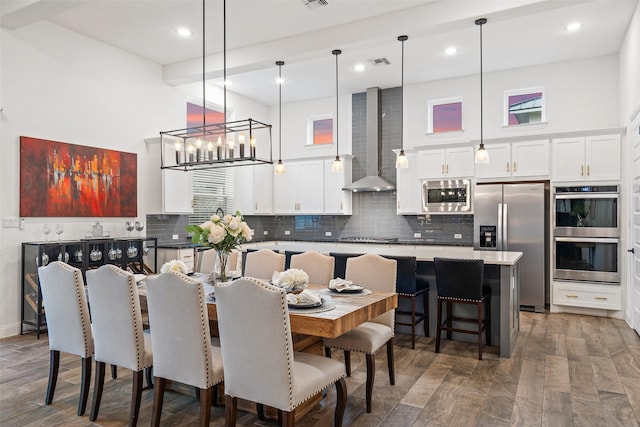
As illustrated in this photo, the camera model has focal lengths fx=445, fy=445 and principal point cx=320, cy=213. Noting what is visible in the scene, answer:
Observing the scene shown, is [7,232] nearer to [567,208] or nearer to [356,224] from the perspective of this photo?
[356,224]

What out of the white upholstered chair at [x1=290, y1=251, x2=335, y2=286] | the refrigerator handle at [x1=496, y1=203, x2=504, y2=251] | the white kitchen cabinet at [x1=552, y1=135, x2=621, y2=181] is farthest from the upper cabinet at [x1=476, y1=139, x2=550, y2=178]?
the white upholstered chair at [x1=290, y1=251, x2=335, y2=286]

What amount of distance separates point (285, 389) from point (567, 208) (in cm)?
507

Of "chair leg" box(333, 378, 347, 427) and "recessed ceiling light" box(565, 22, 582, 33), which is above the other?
"recessed ceiling light" box(565, 22, 582, 33)

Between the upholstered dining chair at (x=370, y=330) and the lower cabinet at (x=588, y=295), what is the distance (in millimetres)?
3573

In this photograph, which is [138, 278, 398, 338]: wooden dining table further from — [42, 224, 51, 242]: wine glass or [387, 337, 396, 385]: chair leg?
[42, 224, 51, 242]: wine glass

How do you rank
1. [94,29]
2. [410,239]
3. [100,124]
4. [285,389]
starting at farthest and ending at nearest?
[410,239], [100,124], [94,29], [285,389]

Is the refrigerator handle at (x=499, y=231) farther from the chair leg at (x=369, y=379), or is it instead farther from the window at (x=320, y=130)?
the chair leg at (x=369, y=379)

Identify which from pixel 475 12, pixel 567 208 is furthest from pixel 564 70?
pixel 475 12

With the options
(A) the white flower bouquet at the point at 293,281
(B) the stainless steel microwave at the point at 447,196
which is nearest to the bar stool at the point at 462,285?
(A) the white flower bouquet at the point at 293,281

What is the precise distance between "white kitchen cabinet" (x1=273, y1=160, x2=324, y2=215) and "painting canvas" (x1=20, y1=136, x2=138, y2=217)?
9.21 feet

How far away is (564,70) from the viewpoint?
6.22 metres

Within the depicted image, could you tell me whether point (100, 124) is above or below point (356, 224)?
above

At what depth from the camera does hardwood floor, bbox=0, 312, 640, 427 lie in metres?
2.76

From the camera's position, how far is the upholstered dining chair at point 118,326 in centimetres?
257
